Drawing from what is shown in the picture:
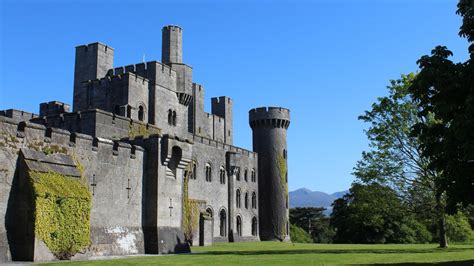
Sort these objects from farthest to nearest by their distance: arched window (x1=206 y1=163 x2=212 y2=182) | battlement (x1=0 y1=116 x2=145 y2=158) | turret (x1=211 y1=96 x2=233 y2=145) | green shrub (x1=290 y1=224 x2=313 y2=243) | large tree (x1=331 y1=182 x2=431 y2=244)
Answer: turret (x1=211 y1=96 x2=233 y2=145), green shrub (x1=290 y1=224 x2=313 y2=243), arched window (x1=206 y1=163 x2=212 y2=182), large tree (x1=331 y1=182 x2=431 y2=244), battlement (x1=0 y1=116 x2=145 y2=158)

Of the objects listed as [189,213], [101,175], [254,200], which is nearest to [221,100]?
[254,200]

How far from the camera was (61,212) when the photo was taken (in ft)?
67.2

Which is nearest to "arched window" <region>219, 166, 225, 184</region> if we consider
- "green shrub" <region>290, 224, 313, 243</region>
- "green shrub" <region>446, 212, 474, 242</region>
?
"green shrub" <region>290, 224, 313, 243</region>

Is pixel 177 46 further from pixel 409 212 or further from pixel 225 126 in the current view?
pixel 409 212

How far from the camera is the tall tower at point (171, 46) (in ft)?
148

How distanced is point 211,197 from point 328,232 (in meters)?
32.6

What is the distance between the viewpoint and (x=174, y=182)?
90.1 feet

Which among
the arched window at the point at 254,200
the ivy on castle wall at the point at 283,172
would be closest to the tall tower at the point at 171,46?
the arched window at the point at 254,200

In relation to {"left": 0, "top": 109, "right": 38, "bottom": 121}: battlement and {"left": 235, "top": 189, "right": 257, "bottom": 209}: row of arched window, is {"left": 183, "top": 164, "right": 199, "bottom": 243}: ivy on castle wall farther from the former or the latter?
{"left": 0, "top": 109, "right": 38, "bottom": 121}: battlement

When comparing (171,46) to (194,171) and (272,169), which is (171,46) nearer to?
(194,171)

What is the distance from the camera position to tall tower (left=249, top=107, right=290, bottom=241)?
54656mm

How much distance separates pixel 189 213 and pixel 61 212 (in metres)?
19.1

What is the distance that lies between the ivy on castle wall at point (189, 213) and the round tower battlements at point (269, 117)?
17671 millimetres

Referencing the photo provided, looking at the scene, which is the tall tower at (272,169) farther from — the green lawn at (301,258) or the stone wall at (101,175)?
the stone wall at (101,175)
